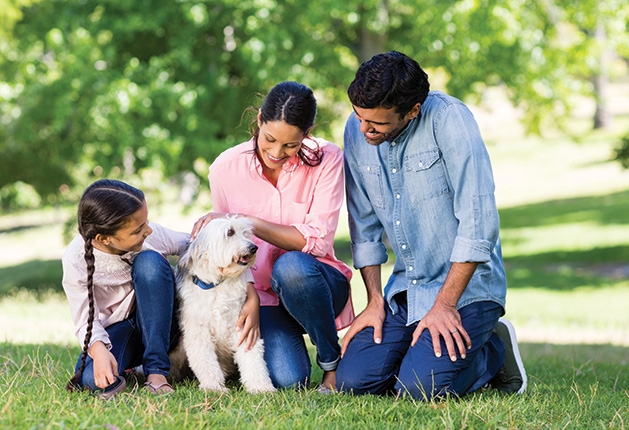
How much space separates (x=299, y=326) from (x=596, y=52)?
12038 mm

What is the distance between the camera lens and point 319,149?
4434mm

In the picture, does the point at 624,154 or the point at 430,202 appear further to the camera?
the point at 624,154

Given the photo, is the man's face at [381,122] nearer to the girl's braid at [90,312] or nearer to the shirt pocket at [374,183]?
the shirt pocket at [374,183]

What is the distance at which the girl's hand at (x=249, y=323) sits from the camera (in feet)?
13.5

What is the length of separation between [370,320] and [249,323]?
0.68 metres

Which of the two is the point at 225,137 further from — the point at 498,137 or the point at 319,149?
the point at 498,137

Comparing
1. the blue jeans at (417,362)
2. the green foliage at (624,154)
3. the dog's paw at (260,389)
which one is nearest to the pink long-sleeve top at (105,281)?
the dog's paw at (260,389)

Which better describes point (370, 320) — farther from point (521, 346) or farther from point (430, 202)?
point (521, 346)

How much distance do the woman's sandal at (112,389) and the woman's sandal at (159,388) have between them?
0.38 ft

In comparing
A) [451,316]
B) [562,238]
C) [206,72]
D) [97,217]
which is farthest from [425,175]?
[562,238]

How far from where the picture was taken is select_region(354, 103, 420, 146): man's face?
13.0 feet

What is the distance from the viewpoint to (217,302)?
161 inches

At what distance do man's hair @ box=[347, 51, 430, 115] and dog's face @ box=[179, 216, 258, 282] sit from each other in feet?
2.79

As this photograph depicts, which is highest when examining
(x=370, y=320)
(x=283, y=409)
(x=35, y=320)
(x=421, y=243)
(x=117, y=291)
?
(x=421, y=243)
